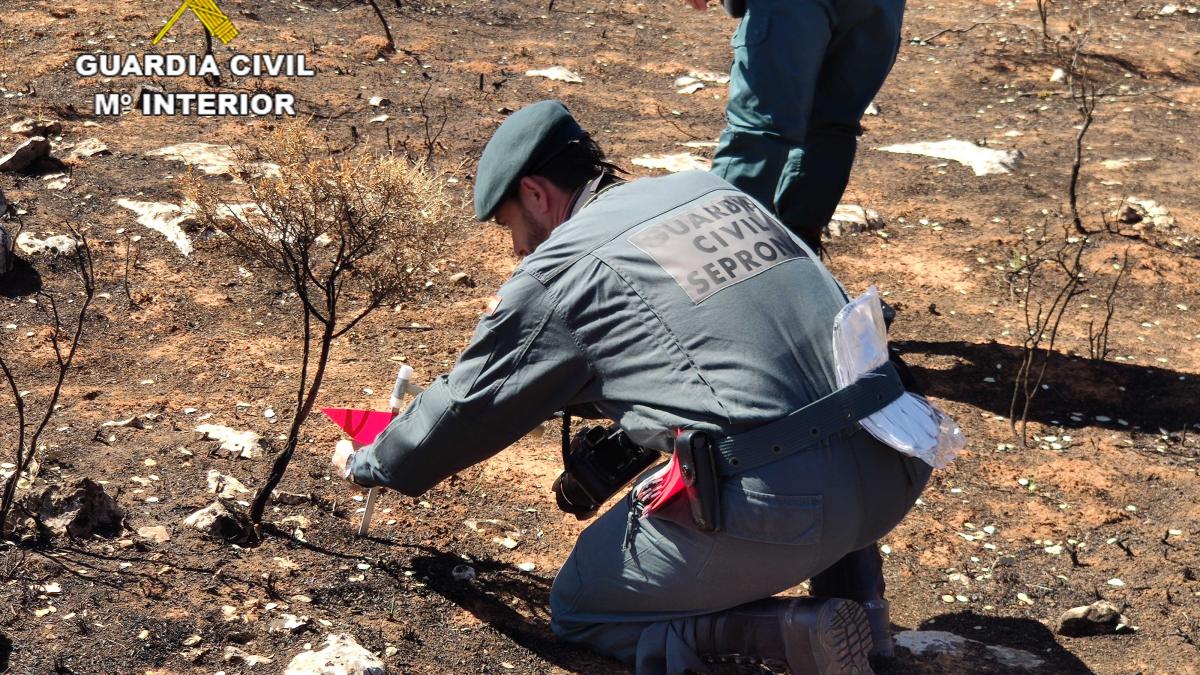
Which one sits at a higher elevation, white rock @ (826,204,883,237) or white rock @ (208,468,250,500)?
white rock @ (826,204,883,237)

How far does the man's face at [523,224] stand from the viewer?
110 inches

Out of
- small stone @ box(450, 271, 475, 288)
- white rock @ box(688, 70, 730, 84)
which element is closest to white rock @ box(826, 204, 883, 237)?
small stone @ box(450, 271, 475, 288)

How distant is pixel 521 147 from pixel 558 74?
4869 mm

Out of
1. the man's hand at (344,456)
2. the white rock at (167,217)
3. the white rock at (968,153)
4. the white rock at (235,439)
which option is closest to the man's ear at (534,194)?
the man's hand at (344,456)

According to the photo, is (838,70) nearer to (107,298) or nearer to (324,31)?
(107,298)

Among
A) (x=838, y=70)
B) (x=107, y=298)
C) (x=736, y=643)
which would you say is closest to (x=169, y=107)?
(x=107, y=298)

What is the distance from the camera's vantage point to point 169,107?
252 inches

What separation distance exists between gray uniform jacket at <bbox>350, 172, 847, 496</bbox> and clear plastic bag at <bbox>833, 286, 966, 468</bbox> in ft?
0.13

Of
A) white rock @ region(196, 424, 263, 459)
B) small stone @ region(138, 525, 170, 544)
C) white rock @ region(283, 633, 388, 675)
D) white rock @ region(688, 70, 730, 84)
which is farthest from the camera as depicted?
white rock @ region(688, 70, 730, 84)

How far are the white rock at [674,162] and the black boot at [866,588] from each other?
3.53 metres

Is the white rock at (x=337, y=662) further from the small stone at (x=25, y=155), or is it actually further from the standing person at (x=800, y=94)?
the small stone at (x=25, y=155)

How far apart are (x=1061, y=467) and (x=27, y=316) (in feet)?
12.0

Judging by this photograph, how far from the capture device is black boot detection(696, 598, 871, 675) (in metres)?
2.52

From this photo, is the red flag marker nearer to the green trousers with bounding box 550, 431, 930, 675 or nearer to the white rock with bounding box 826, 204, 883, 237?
the green trousers with bounding box 550, 431, 930, 675
